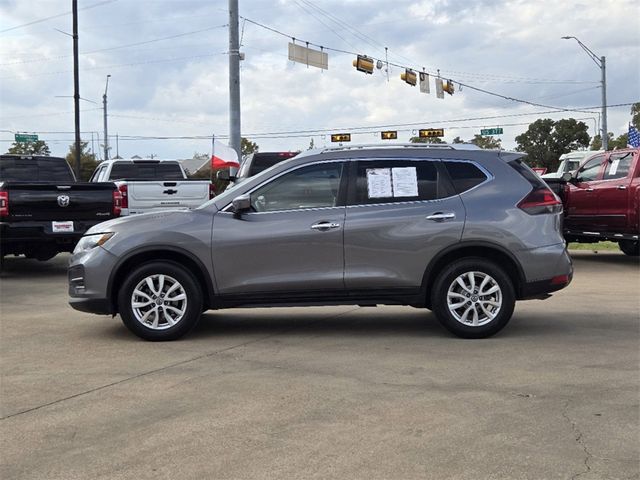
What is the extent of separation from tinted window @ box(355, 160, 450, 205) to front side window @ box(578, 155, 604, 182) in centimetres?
778

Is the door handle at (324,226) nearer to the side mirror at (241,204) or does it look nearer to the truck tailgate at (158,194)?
the side mirror at (241,204)

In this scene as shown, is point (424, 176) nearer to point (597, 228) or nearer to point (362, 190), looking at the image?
point (362, 190)

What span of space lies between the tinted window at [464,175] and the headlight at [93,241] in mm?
3361

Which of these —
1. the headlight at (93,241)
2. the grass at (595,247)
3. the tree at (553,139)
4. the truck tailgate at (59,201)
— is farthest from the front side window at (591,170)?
the tree at (553,139)

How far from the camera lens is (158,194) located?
1323cm

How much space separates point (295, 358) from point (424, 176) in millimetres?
2205

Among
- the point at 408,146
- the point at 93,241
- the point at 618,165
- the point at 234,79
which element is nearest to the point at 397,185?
the point at 408,146

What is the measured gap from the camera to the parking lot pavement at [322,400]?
3857mm

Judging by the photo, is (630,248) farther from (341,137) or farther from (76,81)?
(341,137)

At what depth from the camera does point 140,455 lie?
3.97m

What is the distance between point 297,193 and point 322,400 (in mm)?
2508

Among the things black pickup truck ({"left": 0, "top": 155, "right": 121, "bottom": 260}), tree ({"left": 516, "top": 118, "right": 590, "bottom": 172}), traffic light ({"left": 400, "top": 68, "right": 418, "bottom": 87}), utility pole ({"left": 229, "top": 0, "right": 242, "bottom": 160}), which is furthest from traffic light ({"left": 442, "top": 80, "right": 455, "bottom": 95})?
tree ({"left": 516, "top": 118, "right": 590, "bottom": 172})

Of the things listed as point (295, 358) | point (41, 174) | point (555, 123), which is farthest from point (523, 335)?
point (555, 123)

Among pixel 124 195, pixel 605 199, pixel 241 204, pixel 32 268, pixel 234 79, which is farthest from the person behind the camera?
pixel 234 79
